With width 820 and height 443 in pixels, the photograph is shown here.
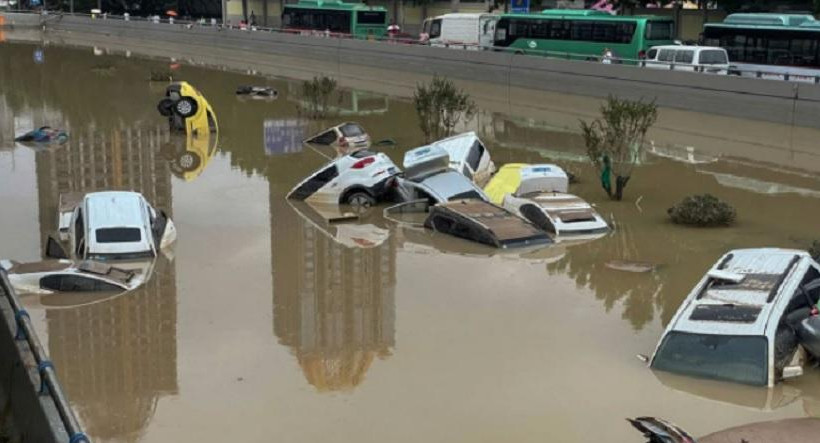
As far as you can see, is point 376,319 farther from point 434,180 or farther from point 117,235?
point 434,180

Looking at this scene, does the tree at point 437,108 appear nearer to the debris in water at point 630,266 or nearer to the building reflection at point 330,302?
the building reflection at point 330,302

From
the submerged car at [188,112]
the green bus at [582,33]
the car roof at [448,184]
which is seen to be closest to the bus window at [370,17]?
the green bus at [582,33]

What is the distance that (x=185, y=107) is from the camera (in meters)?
30.7

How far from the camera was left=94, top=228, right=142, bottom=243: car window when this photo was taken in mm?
15836

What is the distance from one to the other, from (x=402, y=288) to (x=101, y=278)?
4419 mm

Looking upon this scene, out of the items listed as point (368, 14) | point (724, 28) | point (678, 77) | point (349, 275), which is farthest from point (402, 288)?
point (368, 14)

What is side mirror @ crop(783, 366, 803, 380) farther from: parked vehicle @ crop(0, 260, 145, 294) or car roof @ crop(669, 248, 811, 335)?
parked vehicle @ crop(0, 260, 145, 294)

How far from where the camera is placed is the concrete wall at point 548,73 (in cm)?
3334

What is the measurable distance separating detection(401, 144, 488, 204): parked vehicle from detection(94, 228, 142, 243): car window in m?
5.80

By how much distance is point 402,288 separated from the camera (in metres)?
15.0

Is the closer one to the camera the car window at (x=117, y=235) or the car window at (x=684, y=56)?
the car window at (x=117, y=235)

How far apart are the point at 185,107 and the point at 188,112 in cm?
41

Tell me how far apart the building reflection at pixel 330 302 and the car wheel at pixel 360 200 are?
1.52 m

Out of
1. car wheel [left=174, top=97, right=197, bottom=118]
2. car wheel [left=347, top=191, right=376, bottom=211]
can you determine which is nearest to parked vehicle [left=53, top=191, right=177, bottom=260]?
car wheel [left=347, top=191, right=376, bottom=211]
